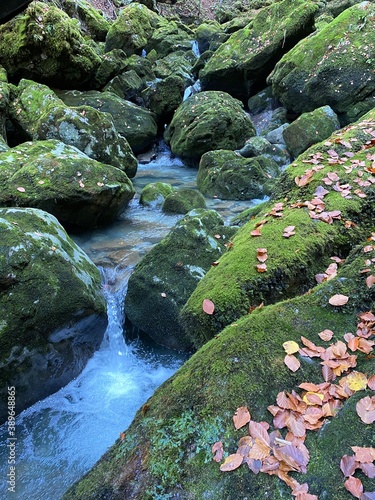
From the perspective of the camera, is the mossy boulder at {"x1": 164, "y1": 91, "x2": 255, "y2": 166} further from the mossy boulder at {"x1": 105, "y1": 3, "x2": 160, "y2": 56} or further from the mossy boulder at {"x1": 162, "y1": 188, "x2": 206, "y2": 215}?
the mossy boulder at {"x1": 105, "y1": 3, "x2": 160, "y2": 56}

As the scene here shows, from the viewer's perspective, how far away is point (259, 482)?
1630 mm

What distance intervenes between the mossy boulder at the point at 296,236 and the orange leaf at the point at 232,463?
3.42 ft

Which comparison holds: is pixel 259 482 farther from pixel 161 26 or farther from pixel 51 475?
pixel 161 26

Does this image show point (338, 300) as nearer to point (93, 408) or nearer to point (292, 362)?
point (292, 362)

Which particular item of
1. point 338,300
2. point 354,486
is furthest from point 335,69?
point 354,486

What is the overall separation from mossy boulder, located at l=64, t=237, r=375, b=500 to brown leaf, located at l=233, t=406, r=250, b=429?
0.02 metres

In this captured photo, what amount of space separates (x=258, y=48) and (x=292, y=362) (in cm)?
1495

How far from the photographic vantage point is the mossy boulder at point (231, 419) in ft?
5.45

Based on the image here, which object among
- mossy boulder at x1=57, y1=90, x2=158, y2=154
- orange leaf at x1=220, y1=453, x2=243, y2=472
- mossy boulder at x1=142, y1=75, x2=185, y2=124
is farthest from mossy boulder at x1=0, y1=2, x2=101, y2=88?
orange leaf at x1=220, y1=453, x2=243, y2=472

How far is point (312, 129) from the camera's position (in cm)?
955

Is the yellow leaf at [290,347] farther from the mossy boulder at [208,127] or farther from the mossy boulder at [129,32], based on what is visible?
the mossy boulder at [129,32]

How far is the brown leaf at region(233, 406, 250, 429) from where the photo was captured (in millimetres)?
1831

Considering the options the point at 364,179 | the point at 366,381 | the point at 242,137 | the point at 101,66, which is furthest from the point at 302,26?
the point at 366,381

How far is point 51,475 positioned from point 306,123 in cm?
925
